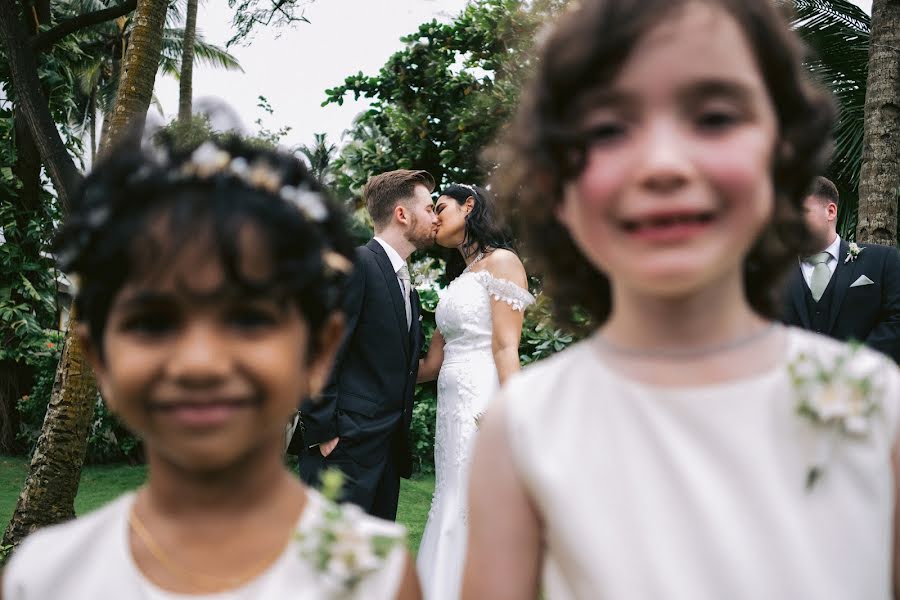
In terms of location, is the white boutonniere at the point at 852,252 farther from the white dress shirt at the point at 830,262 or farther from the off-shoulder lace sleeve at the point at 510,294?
the off-shoulder lace sleeve at the point at 510,294

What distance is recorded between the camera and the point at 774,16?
1454 millimetres

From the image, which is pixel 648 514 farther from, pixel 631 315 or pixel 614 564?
pixel 631 315

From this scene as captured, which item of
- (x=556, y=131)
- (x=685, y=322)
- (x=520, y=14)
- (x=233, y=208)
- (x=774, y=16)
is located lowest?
(x=685, y=322)

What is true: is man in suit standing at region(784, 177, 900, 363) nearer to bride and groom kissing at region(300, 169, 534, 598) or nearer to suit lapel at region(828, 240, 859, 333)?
suit lapel at region(828, 240, 859, 333)

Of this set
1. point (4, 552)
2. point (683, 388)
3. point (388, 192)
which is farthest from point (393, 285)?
point (683, 388)

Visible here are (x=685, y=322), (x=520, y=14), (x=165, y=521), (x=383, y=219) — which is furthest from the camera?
(x=520, y=14)

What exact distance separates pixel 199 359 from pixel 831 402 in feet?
3.17

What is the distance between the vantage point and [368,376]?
4902 mm

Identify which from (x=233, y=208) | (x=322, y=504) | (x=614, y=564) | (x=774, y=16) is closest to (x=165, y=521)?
(x=322, y=504)

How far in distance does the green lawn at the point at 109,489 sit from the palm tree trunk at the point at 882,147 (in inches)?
187

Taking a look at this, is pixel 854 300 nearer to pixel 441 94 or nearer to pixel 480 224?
pixel 480 224

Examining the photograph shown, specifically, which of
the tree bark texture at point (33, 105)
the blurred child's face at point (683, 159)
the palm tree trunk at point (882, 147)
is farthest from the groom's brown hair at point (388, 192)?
the blurred child's face at point (683, 159)

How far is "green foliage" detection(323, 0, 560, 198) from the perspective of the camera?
923 centimetres

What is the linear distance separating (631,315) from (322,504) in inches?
25.7
